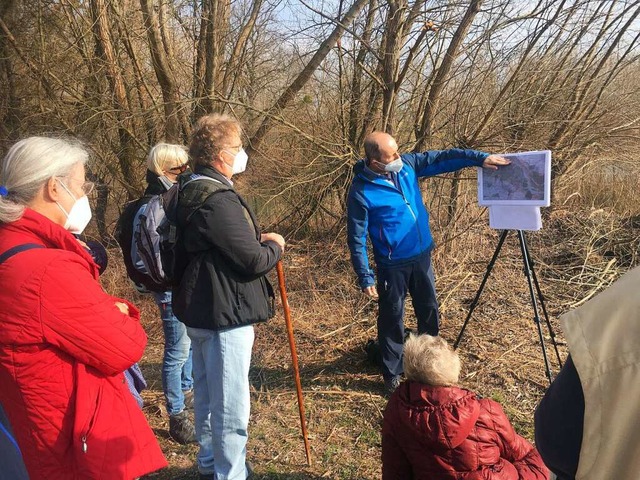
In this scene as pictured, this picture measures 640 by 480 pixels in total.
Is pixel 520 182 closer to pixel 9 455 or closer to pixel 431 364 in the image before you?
pixel 431 364

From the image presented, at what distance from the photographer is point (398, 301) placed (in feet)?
11.2

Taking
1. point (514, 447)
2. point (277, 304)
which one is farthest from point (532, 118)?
point (514, 447)

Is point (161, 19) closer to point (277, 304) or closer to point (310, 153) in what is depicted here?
point (310, 153)

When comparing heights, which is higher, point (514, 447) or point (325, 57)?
point (325, 57)

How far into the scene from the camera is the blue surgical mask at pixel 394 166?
10.6ft

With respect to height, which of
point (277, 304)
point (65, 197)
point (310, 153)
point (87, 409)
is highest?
point (310, 153)

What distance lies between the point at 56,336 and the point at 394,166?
7.82ft

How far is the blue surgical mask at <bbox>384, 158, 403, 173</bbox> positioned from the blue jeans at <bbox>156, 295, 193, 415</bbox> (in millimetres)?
1755

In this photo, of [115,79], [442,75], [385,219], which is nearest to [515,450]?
[385,219]

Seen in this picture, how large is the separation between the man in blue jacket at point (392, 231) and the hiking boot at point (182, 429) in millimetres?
1482

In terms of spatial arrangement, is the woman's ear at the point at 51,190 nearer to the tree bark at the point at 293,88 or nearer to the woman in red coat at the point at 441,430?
the woman in red coat at the point at 441,430

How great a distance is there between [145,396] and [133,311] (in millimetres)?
2129

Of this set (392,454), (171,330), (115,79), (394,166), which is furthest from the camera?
(115,79)

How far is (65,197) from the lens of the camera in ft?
5.61
